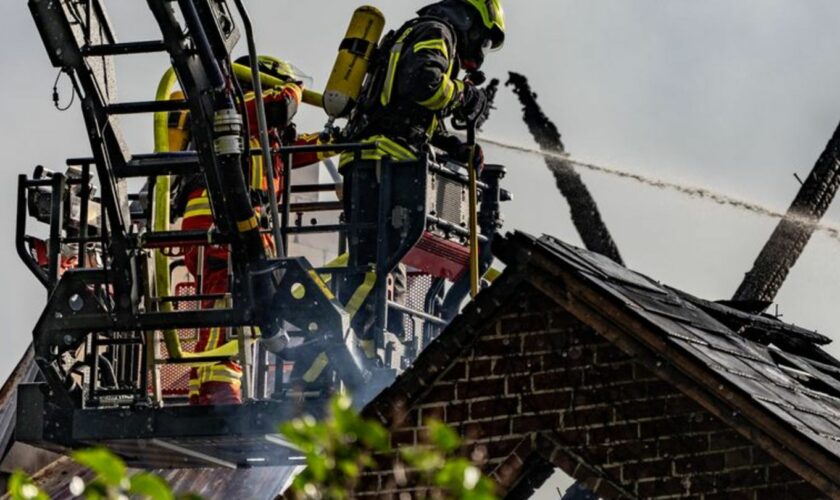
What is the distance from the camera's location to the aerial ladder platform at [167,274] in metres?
11.3

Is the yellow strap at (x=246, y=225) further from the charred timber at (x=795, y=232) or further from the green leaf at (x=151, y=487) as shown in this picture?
the charred timber at (x=795, y=232)

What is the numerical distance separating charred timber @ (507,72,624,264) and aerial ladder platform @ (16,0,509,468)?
9.73 meters

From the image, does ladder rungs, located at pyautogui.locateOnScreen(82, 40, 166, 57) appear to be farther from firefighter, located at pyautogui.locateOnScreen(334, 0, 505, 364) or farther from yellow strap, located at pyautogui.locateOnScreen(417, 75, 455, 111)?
yellow strap, located at pyautogui.locateOnScreen(417, 75, 455, 111)

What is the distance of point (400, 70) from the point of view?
1241cm

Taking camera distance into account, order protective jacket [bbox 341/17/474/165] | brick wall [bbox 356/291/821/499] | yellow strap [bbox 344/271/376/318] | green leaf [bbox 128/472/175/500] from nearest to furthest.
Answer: green leaf [bbox 128/472/175/500]
brick wall [bbox 356/291/821/499]
yellow strap [bbox 344/271/376/318]
protective jacket [bbox 341/17/474/165]

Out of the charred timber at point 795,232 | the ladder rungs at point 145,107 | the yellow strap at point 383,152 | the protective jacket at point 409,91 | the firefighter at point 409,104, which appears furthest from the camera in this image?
the charred timber at point 795,232

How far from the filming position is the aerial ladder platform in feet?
37.1

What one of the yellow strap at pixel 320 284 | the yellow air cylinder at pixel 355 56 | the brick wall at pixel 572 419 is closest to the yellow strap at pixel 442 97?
the yellow air cylinder at pixel 355 56

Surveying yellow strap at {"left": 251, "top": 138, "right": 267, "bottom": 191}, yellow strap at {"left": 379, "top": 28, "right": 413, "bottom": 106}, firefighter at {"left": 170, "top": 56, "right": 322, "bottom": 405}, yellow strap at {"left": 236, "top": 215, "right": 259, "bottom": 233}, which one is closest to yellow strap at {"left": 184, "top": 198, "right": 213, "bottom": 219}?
firefighter at {"left": 170, "top": 56, "right": 322, "bottom": 405}

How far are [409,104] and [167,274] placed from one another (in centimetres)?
170

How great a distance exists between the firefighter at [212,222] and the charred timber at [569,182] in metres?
8.83

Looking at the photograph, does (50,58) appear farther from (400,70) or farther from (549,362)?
(549,362)

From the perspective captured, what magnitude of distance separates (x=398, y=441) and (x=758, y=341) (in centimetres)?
265

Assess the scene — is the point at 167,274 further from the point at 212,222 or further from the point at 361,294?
the point at 361,294
